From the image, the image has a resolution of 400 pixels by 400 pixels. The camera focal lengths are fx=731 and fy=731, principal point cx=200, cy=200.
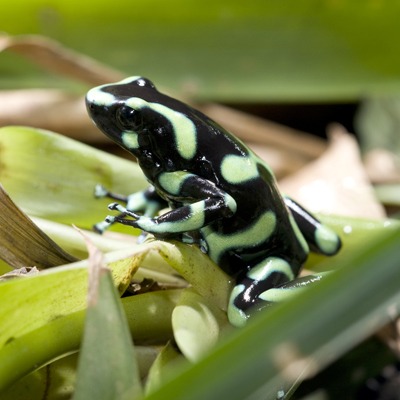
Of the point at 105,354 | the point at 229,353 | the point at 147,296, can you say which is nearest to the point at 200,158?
the point at 147,296

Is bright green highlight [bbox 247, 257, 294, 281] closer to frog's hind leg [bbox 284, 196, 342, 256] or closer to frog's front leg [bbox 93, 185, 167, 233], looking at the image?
frog's hind leg [bbox 284, 196, 342, 256]

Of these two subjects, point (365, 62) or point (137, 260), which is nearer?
point (137, 260)

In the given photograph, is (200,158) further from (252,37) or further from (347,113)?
(347,113)

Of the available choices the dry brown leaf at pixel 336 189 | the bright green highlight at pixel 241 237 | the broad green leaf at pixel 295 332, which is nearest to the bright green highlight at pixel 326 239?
the bright green highlight at pixel 241 237

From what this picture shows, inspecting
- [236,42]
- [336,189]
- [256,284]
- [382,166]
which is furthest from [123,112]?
[382,166]

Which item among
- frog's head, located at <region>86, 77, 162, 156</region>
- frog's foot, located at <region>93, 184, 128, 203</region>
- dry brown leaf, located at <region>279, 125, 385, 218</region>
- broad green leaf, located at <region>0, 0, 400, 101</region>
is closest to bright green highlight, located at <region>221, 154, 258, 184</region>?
frog's head, located at <region>86, 77, 162, 156</region>

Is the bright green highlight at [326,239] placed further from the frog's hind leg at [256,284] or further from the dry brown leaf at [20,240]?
the dry brown leaf at [20,240]

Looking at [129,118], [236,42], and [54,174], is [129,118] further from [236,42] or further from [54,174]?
[236,42]
